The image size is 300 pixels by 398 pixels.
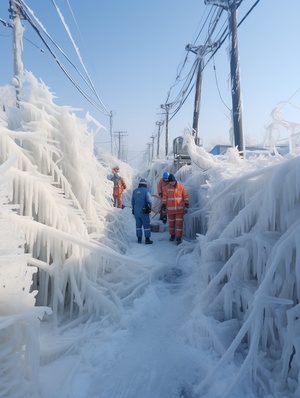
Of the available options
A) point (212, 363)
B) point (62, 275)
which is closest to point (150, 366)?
point (212, 363)

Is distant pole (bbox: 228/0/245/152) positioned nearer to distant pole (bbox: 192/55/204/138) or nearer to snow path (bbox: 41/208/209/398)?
distant pole (bbox: 192/55/204/138)

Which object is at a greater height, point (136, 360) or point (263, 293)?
point (263, 293)

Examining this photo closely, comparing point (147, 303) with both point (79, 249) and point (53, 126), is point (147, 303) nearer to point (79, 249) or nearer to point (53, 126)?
point (79, 249)

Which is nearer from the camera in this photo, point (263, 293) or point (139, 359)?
point (263, 293)

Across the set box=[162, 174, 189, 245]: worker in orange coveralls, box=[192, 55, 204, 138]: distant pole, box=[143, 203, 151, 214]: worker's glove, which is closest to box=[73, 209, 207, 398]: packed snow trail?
box=[162, 174, 189, 245]: worker in orange coveralls

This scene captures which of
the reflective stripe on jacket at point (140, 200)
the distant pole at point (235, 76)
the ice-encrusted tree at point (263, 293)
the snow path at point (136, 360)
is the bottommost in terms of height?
the snow path at point (136, 360)

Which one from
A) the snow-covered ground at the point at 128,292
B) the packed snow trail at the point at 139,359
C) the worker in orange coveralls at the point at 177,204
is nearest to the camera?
the snow-covered ground at the point at 128,292

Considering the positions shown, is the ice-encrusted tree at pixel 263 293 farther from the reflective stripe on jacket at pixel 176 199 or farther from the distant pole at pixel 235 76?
the distant pole at pixel 235 76

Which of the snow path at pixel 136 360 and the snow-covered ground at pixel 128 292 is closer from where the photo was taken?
the snow-covered ground at pixel 128 292

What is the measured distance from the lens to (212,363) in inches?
99.8

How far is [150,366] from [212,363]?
622mm

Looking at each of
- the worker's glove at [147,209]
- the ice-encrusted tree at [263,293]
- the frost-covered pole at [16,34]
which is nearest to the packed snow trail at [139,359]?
the ice-encrusted tree at [263,293]

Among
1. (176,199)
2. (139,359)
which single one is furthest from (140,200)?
(139,359)

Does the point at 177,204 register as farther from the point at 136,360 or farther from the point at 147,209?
the point at 136,360
